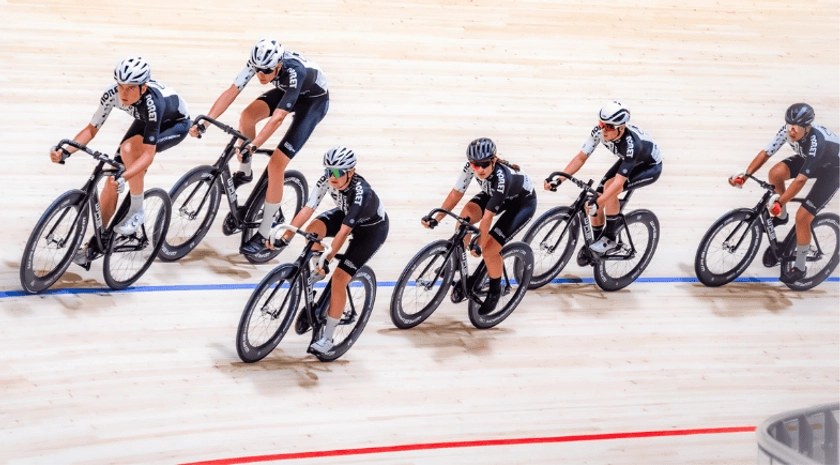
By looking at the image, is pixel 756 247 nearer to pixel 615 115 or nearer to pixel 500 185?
pixel 615 115

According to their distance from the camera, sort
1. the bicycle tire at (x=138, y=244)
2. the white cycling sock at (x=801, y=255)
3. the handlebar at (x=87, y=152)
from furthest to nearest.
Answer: the white cycling sock at (x=801, y=255) < the bicycle tire at (x=138, y=244) < the handlebar at (x=87, y=152)

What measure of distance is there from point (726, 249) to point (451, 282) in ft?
7.24

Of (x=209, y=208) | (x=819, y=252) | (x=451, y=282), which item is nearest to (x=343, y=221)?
(x=451, y=282)

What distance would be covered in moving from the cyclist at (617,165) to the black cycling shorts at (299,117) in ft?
4.92

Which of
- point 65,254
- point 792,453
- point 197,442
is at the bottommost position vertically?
point 197,442

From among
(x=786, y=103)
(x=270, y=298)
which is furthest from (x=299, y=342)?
(x=786, y=103)

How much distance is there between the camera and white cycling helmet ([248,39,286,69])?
6.79 m

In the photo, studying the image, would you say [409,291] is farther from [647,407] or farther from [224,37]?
[224,37]

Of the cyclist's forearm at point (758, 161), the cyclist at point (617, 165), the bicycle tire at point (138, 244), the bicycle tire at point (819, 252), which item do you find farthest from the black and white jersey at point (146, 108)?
the bicycle tire at point (819, 252)

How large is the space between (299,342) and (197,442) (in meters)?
1.12

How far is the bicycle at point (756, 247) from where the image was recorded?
773 cm

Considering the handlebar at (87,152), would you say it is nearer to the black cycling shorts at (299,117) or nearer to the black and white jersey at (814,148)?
the black cycling shorts at (299,117)

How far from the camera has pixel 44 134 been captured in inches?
323

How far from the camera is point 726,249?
25.9 feet
